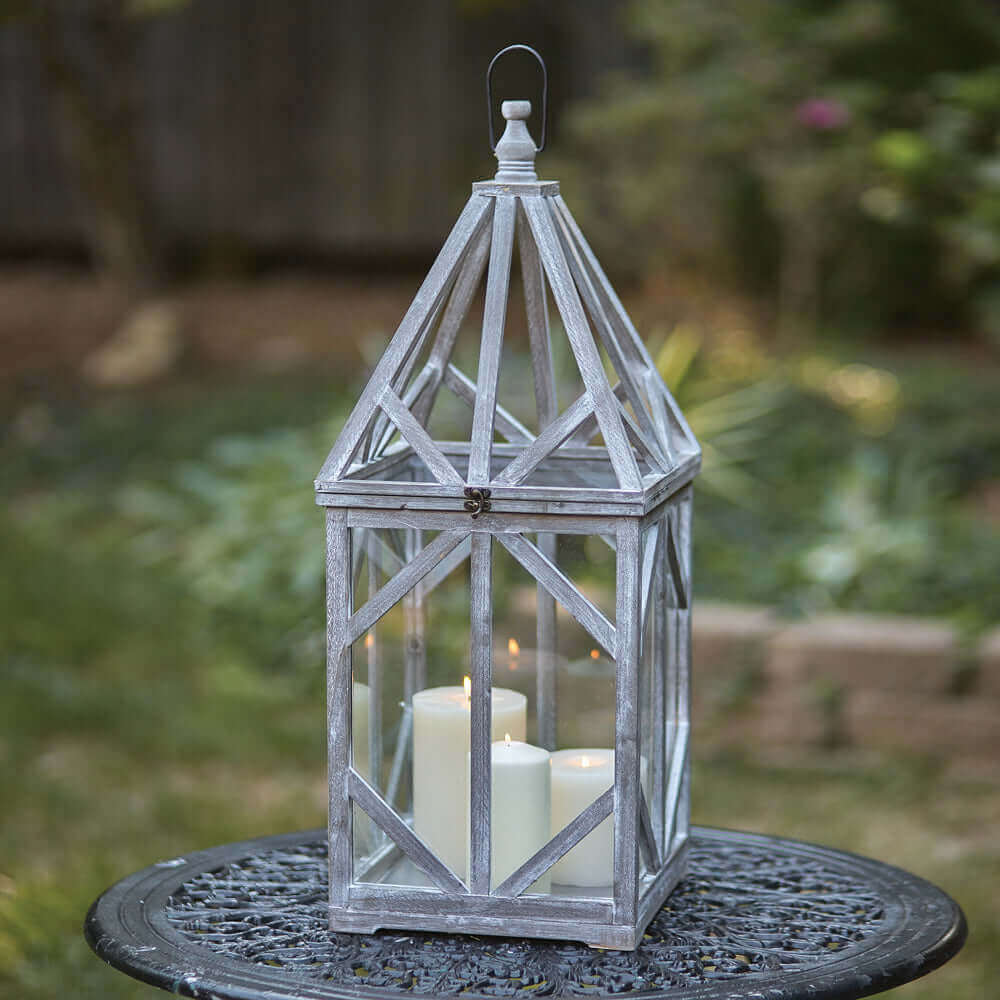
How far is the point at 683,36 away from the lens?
20.1 ft

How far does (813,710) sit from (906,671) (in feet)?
0.85

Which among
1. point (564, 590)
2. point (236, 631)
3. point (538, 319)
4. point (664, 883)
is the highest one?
point (538, 319)

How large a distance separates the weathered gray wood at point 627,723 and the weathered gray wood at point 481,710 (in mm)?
117

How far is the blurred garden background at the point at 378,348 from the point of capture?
3.89 metres

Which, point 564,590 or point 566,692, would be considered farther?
point 566,692

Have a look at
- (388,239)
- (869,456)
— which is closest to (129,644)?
(869,456)

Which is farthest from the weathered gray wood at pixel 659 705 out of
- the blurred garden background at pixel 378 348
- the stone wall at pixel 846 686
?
the stone wall at pixel 846 686

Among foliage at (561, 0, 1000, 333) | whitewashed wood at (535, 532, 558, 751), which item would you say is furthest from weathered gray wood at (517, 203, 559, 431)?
foliage at (561, 0, 1000, 333)

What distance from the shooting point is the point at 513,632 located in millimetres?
1723

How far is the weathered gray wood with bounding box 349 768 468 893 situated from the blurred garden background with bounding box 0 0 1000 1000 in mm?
790

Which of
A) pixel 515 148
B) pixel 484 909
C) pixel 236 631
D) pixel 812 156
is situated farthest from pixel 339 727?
pixel 812 156

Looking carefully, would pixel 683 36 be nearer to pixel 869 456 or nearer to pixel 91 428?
pixel 869 456

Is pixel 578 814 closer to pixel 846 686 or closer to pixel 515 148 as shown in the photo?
pixel 515 148

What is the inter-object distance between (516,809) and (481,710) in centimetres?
12
